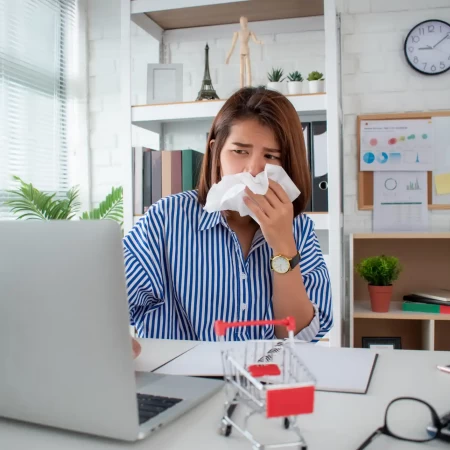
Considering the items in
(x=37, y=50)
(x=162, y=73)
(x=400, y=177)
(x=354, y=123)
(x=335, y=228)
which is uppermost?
(x=37, y=50)

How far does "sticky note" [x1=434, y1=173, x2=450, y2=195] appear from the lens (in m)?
2.36

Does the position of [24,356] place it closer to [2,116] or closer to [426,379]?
[426,379]

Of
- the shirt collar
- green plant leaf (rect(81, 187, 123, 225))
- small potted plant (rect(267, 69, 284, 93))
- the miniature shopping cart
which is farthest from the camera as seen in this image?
green plant leaf (rect(81, 187, 123, 225))

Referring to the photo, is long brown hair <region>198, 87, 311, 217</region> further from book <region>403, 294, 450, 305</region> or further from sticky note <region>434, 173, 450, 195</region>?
sticky note <region>434, 173, 450, 195</region>

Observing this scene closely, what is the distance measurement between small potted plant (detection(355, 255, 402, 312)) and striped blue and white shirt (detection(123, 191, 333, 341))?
92 centimetres

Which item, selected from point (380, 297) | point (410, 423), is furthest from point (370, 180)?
point (410, 423)

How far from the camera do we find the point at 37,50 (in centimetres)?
255

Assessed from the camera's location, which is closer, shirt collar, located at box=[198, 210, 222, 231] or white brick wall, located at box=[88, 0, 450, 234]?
shirt collar, located at box=[198, 210, 222, 231]

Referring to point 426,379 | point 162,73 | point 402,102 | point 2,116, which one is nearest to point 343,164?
point 402,102

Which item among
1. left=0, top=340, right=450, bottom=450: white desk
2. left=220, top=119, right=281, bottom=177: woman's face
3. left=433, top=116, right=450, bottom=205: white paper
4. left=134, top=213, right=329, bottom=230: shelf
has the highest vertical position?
left=433, top=116, right=450, bottom=205: white paper

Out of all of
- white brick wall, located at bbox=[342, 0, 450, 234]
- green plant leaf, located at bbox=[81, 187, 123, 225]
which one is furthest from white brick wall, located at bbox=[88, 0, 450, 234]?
green plant leaf, located at bbox=[81, 187, 123, 225]

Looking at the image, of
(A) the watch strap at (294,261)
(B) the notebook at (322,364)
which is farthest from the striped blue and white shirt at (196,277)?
(B) the notebook at (322,364)

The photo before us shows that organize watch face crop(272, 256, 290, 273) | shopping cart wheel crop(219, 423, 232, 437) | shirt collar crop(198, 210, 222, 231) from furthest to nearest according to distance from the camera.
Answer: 1. shirt collar crop(198, 210, 222, 231)
2. watch face crop(272, 256, 290, 273)
3. shopping cart wheel crop(219, 423, 232, 437)

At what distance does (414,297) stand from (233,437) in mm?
1769
